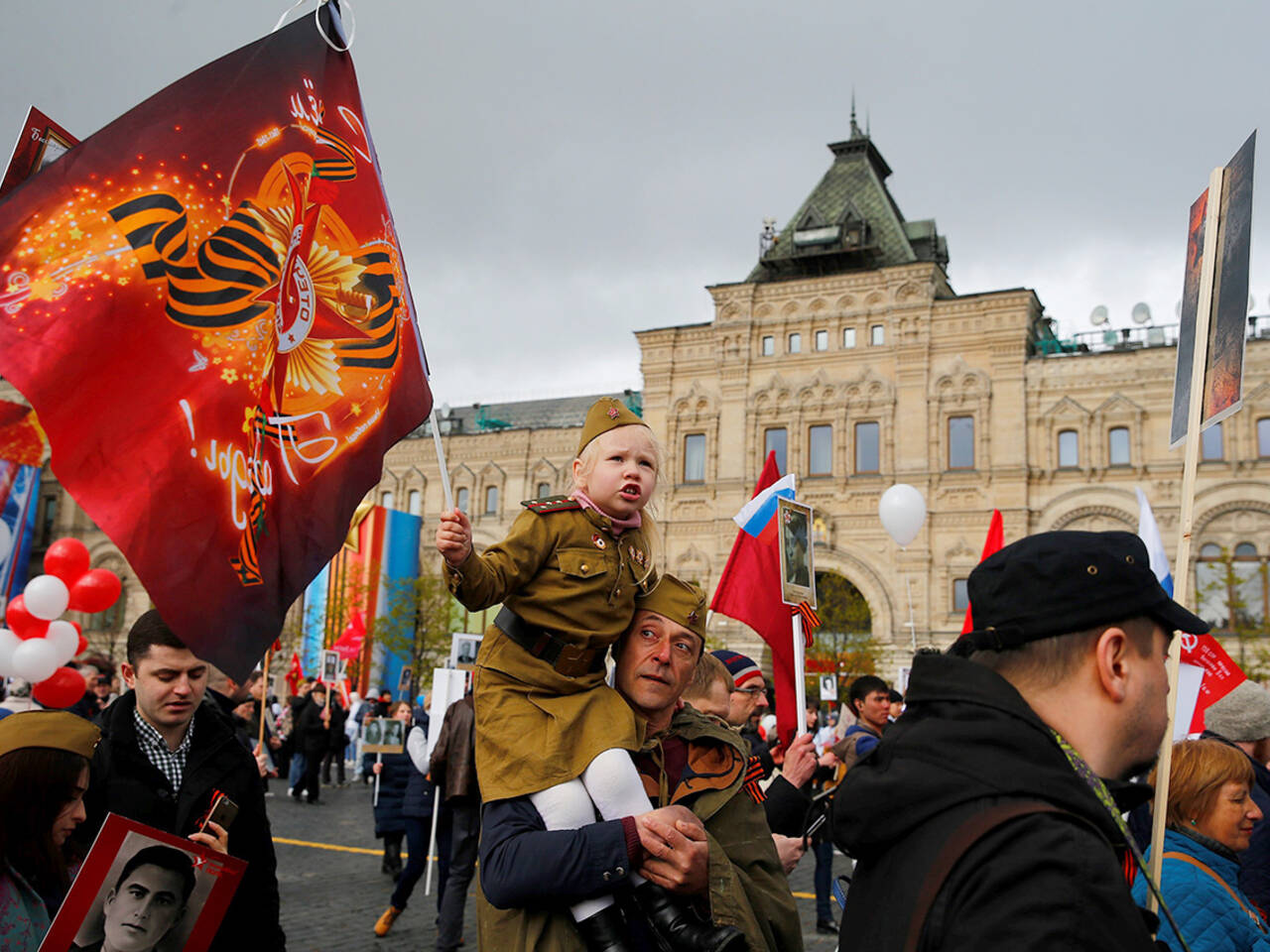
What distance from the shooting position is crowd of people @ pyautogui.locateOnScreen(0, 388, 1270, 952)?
154cm

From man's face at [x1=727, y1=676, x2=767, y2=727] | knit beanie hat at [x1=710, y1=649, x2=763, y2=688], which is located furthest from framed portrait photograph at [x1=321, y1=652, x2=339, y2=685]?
knit beanie hat at [x1=710, y1=649, x2=763, y2=688]

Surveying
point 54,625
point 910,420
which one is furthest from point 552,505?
point 910,420

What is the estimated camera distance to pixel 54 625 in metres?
9.24

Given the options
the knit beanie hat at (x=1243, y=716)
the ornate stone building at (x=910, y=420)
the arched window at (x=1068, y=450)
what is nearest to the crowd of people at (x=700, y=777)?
the knit beanie hat at (x=1243, y=716)

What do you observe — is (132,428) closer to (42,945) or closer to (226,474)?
(226,474)

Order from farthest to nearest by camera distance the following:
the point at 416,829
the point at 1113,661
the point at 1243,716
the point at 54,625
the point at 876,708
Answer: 1. the point at 54,625
2. the point at 416,829
3. the point at 876,708
4. the point at 1243,716
5. the point at 1113,661

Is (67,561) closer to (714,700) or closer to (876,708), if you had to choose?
(876,708)

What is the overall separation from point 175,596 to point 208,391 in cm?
73

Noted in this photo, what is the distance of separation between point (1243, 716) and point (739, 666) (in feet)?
9.21

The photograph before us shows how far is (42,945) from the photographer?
99.4 inches

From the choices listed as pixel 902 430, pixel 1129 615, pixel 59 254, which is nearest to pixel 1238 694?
pixel 1129 615

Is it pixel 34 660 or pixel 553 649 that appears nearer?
pixel 553 649

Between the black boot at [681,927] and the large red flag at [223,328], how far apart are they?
1411 millimetres

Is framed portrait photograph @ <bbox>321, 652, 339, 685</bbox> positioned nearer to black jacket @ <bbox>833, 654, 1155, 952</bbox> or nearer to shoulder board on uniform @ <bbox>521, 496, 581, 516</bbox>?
shoulder board on uniform @ <bbox>521, 496, 581, 516</bbox>
